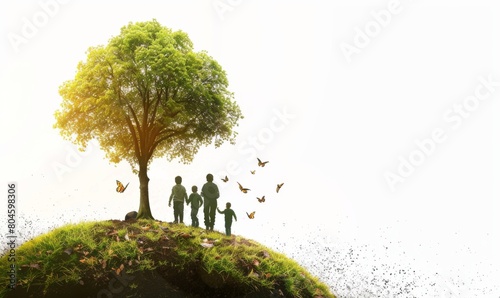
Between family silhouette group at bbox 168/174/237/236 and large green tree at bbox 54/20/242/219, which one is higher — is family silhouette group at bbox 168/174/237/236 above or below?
below

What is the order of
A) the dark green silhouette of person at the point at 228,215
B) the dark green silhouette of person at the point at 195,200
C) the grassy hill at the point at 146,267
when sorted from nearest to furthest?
the grassy hill at the point at 146,267 < the dark green silhouette of person at the point at 228,215 < the dark green silhouette of person at the point at 195,200

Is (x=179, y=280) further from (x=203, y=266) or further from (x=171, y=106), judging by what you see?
(x=171, y=106)

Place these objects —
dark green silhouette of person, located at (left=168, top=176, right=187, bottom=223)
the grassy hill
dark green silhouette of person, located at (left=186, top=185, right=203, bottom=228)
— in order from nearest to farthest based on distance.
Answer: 1. the grassy hill
2. dark green silhouette of person, located at (left=186, top=185, right=203, bottom=228)
3. dark green silhouette of person, located at (left=168, top=176, right=187, bottom=223)

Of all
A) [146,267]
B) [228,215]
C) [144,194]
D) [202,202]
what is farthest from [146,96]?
[146,267]

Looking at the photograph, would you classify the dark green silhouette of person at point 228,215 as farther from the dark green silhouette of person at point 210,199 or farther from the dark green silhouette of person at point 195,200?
the dark green silhouette of person at point 195,200

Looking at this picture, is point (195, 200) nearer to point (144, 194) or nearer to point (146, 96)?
point (144, 194)

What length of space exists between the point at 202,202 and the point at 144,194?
3.35m

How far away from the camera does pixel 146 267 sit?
48.8 feet

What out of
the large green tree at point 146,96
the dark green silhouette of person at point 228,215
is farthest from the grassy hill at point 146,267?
the large green tree at point 146,96

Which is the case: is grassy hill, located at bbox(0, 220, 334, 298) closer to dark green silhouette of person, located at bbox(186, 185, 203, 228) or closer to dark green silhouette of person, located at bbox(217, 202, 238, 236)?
dark green silhouette of person, located at bbox(217, 202, 238, 236)

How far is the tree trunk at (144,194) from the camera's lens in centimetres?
2017

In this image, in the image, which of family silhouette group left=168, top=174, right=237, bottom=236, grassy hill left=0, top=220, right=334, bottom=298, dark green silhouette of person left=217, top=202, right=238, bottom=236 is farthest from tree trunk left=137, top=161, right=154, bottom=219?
dark green silhouette of person left=217, top=202, right=238, bottom=236

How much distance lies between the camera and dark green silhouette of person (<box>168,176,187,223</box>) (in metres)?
19.5

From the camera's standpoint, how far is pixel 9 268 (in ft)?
50.1
